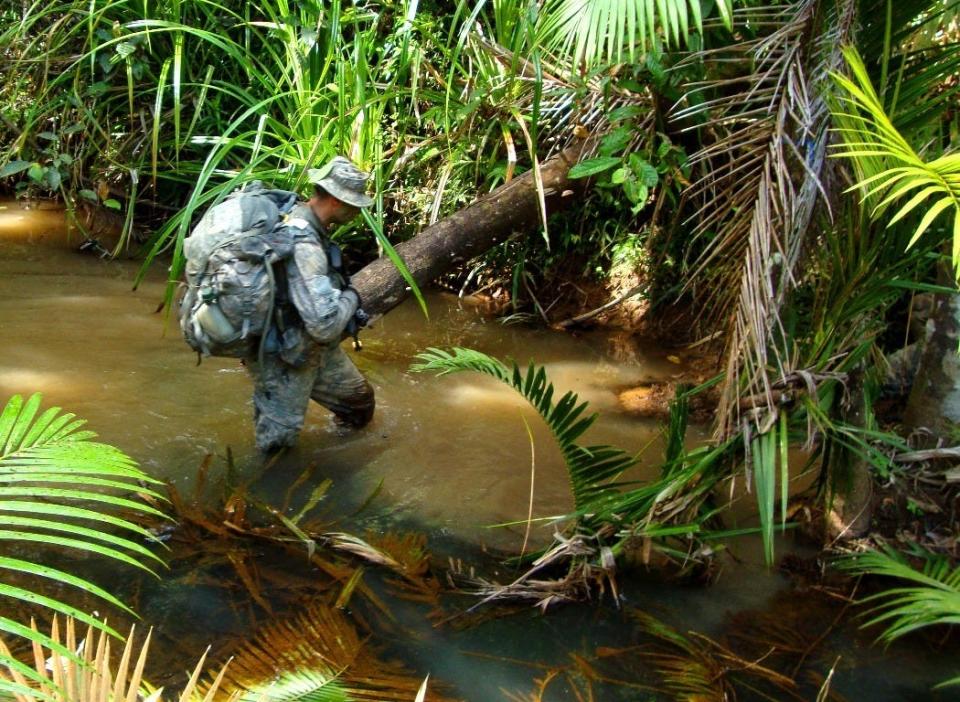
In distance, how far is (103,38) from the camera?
251 inches

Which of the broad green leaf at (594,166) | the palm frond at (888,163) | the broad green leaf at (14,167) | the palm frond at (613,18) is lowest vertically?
the broad green leaf at (14,167)

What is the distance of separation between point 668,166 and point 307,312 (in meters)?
2.10

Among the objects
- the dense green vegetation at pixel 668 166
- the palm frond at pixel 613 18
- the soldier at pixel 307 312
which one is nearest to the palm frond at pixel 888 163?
the dense green vegetation at pixel 668 166

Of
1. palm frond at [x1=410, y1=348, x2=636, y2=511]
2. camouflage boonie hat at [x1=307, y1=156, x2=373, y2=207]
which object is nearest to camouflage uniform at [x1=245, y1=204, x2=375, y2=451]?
camouflage boonie hat at [x1=307, y1=156, x2=373, y2=207]

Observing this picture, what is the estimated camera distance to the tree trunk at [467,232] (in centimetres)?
487

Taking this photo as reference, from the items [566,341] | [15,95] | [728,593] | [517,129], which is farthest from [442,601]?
[15,95]

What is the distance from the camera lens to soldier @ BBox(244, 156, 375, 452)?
3934 millimetres

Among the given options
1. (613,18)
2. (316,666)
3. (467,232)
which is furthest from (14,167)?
(613,18)

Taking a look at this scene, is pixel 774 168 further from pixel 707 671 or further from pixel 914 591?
pixel 707 671

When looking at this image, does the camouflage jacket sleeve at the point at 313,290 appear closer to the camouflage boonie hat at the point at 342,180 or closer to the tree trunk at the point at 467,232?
the camouflage boonie hat at the point at 342,180

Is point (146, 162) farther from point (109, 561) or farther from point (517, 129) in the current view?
point (109, 561)

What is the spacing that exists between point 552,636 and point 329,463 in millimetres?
1604

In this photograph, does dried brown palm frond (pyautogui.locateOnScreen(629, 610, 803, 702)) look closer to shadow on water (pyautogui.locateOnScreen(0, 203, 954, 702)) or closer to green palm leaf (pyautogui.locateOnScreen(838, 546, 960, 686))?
shadow on water (pyautogui.locateOnScreen(0, 203, 954, 702))

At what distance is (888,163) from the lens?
98.3 inches
